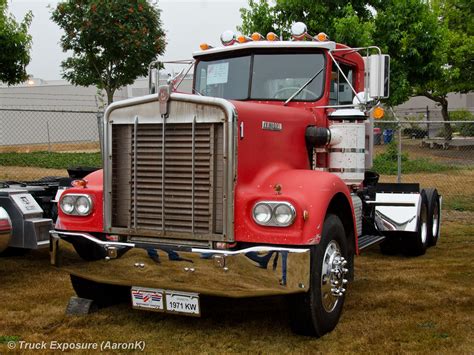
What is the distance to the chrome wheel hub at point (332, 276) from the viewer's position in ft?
14.4

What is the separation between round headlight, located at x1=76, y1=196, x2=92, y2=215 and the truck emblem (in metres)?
1.48

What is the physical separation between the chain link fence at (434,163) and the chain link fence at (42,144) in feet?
24.8

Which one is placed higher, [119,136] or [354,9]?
[354,9]

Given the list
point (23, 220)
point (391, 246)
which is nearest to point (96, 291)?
point (23, 220)

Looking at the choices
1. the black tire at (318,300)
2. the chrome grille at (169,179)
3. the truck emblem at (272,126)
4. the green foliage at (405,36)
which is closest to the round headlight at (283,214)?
the black tire at (318,300)

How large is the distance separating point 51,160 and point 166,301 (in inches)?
522

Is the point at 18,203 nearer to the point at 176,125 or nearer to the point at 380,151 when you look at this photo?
the point at 176,125

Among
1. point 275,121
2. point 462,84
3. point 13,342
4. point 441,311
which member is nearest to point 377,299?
point 441,311

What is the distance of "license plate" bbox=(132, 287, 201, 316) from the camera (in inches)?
168

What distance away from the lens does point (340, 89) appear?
5859mm

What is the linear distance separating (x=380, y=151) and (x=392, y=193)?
10.6 metres

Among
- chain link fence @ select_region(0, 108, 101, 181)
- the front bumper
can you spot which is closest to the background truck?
the front bumper

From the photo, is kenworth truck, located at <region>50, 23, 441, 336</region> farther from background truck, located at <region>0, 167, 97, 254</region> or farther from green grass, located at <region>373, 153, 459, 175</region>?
green grass, located at <region>373, 153, 459, 175</region>

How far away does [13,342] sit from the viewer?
4.36 meters
